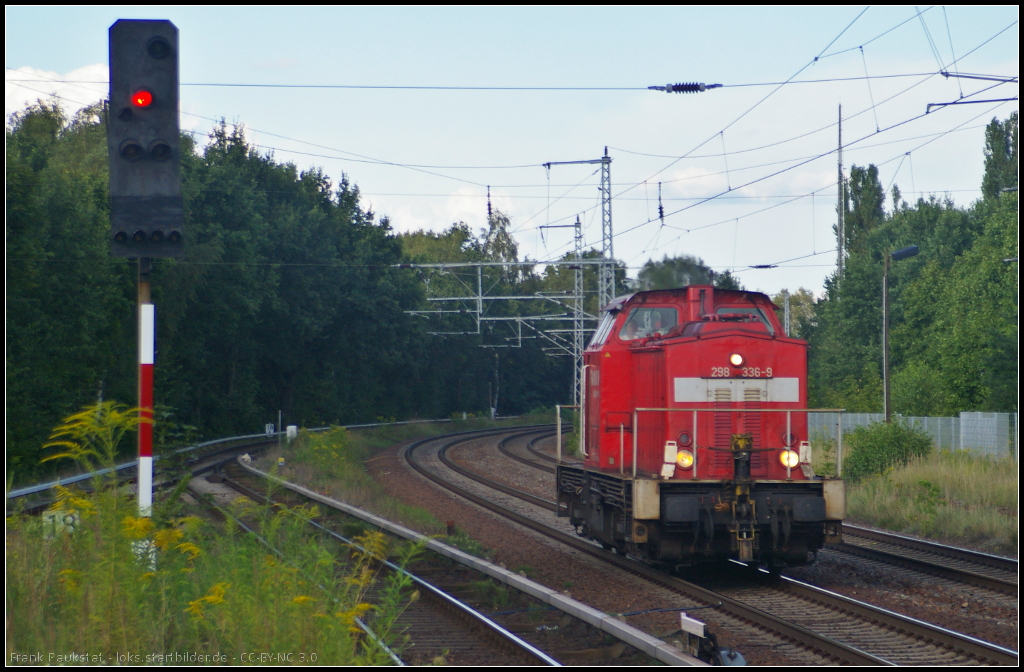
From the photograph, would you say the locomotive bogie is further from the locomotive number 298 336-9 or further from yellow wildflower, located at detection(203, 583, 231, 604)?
yellow wildflower, located at detection(203, 583, 231, 604)

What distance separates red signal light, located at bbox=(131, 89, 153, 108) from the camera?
6.93 metres

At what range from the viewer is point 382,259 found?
6128cm

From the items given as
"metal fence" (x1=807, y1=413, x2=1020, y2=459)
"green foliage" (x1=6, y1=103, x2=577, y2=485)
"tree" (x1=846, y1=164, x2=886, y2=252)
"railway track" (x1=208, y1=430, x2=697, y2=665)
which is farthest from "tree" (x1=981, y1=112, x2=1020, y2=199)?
"railway track" (x1=208, y1=430, x2=697, y2=665)

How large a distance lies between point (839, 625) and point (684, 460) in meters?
2.64

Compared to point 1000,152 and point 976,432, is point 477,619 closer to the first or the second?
point 976,432

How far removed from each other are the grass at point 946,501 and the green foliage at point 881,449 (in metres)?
0.33

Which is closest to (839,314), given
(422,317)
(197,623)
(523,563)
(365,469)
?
(422,317)

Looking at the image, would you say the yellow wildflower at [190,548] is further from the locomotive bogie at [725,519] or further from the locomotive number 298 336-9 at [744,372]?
the locomotive number 298 336-9 at [744,372]

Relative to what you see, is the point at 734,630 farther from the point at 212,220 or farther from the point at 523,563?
the point at 212,220

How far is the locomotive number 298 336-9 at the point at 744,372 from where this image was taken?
10.7 m

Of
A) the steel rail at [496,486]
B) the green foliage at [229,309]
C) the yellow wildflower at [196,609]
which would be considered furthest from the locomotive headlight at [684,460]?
the green foliage at [229,309]

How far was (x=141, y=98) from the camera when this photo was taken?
6.93m

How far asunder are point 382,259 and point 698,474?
52.2 metres

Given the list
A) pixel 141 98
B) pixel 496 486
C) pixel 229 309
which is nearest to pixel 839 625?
pixel 141 98
